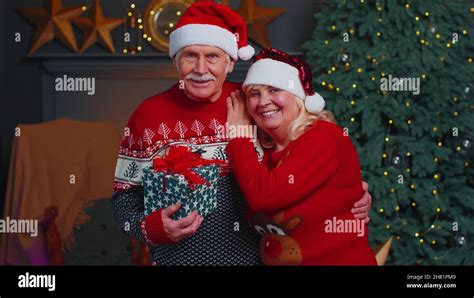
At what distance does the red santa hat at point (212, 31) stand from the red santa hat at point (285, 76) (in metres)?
0.07

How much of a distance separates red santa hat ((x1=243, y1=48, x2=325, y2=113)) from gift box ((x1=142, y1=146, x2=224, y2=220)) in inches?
11.3

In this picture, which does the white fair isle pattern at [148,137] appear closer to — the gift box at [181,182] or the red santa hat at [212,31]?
the gift box at [181,182]

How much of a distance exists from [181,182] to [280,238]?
0.34 m

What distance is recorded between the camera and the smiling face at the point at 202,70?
223 centimetres

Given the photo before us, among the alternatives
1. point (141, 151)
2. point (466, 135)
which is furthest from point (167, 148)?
point (466, 135)

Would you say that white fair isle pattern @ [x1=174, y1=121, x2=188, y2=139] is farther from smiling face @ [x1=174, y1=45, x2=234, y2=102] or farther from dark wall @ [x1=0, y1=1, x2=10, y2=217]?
dark wall @ [x1=0, y1=1, x2=10, y2=217]

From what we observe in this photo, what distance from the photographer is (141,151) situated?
90.4 inches

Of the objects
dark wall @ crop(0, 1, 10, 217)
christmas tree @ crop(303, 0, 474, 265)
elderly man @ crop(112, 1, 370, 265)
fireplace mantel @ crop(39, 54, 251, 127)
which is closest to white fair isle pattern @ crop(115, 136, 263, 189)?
elderly man @ crop(112, 1, 370, 265)

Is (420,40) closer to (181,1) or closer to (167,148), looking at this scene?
(181,1)

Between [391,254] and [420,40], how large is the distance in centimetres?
118

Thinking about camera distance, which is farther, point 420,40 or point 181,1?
point 181,1

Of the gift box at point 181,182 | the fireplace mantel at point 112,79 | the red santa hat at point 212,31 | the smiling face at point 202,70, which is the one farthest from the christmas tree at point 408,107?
the gift box at point 181,182

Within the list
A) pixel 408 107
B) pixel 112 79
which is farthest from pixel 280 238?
pixel 112 79

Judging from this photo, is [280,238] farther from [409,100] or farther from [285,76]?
[409,100]
